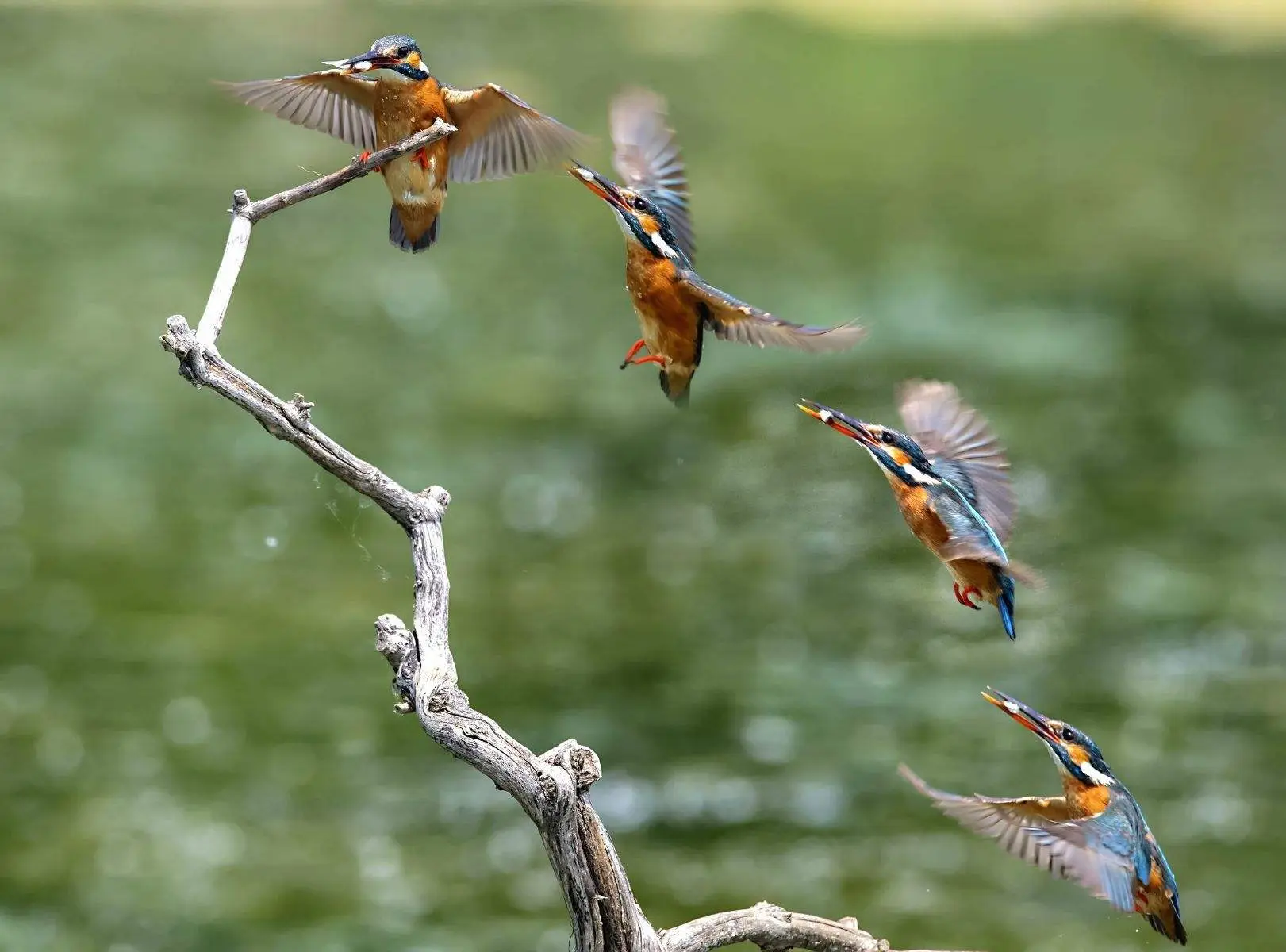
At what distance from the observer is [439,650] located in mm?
1688

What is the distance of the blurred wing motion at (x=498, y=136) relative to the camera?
4.80 feet

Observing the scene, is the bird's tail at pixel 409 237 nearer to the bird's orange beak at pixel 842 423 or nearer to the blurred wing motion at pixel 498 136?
the blurred wing motion at pixel 498 136

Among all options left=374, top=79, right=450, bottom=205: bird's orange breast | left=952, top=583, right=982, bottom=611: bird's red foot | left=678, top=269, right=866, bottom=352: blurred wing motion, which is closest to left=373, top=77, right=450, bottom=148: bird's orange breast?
left=374, top=79, right=450, bottom=205: bird's orange breast

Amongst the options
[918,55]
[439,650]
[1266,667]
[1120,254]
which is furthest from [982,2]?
[439,650]

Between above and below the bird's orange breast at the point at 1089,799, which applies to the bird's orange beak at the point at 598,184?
above

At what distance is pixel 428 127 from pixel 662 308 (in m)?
0.26

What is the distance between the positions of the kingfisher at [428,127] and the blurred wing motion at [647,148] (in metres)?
0.15

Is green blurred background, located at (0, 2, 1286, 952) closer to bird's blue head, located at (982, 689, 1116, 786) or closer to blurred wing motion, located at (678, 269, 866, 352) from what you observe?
bird's blue head, located at (982, 689, 1116, 786)

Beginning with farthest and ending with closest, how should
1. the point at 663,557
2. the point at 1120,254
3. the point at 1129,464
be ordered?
the point at 1120,254 < the point at 1129,464 < the point at 663,557

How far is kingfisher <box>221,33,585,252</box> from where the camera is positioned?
147cm

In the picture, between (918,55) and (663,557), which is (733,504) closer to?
(663,557)

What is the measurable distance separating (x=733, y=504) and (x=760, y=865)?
61.3 inches

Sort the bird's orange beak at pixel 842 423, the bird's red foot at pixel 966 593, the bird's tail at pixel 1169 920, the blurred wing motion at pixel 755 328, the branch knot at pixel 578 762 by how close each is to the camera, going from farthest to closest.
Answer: the branch knot at pixel 578 762, the bird's tail at pixel 1169 920, the bird's red foot at pixel 966 593, the bird's orange beak at pixel 842 423, the blurred wing motion at pixel 755 328

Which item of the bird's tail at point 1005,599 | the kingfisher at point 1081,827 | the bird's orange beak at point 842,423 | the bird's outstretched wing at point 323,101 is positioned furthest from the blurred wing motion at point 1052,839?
the bird's outstretched wing at point 323,101
